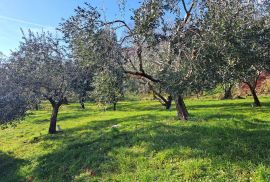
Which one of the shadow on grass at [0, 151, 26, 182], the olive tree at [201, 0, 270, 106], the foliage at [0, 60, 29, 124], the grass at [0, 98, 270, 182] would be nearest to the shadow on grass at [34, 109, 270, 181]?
the grass at [0, 98, 270, 182]

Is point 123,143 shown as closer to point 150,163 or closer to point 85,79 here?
point 150,163

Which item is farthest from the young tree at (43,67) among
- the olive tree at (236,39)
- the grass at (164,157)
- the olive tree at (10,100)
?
the olive tree at (236,39)

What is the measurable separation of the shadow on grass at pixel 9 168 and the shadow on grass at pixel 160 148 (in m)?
1.40

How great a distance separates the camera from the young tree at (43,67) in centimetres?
3231

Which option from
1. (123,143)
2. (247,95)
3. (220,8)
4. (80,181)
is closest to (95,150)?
(123,143)

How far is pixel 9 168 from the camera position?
22828mm

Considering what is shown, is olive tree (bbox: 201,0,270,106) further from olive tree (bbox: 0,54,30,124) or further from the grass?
olive tree (bbox: 0,54,30,124)

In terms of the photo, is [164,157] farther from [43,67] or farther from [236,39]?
[43,67]

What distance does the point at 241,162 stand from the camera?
1377cm

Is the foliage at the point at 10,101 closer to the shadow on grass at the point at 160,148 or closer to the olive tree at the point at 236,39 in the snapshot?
the shadow on grass at the point at 160,148

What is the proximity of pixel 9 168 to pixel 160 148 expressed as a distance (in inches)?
442

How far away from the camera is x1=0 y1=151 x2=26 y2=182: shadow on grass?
66.7ft

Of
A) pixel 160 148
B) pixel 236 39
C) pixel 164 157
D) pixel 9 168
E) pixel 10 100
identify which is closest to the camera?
pixel 236 39

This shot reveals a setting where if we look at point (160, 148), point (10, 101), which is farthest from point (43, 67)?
point (160, 148)
